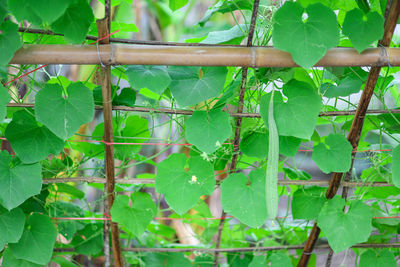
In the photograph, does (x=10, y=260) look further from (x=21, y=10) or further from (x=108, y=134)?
(x=21, y=10)

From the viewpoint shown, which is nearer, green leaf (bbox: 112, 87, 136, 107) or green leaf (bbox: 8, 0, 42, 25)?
green leaf (bbox: 8, 0, 42, 25)

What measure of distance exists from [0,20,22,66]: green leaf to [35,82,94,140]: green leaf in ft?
0.35

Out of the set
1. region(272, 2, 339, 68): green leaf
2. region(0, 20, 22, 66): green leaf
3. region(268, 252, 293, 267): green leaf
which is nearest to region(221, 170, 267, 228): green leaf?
region(268, 252, 293, 267): green leaf

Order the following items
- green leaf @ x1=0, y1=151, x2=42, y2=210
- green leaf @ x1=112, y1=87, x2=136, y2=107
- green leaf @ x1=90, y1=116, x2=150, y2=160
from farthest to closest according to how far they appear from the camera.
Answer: green leaf @ x1=90, y1=116, x2=150, y2=160 < green leaf @ x1=112, y1=87, x2=136, y2=107 < green leaf @ x1=0, y1=151, x2=42, y2=210

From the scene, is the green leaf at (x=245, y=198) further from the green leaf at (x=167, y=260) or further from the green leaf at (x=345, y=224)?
the green leaf at (x=167, y=260)

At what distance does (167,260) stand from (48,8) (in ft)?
3.03

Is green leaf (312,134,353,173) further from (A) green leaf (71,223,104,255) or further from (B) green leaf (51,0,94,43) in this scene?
(A) green leaf (71,223,104,255)

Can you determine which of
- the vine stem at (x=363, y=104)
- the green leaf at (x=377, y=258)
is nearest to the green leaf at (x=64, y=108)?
the vine stem at (x=363, y=104)

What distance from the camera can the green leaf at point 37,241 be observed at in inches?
48.3

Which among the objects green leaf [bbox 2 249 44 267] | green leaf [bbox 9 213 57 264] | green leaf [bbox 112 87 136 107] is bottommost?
green leaf [bbox 2 249 44 267]

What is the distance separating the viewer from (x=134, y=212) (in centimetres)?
128

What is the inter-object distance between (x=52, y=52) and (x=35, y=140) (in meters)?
0.25

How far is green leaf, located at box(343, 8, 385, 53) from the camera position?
99cm

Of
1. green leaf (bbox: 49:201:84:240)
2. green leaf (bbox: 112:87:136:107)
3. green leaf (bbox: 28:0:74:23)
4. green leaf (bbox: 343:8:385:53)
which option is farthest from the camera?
green leaf (bbox: 49:201:84:240)
